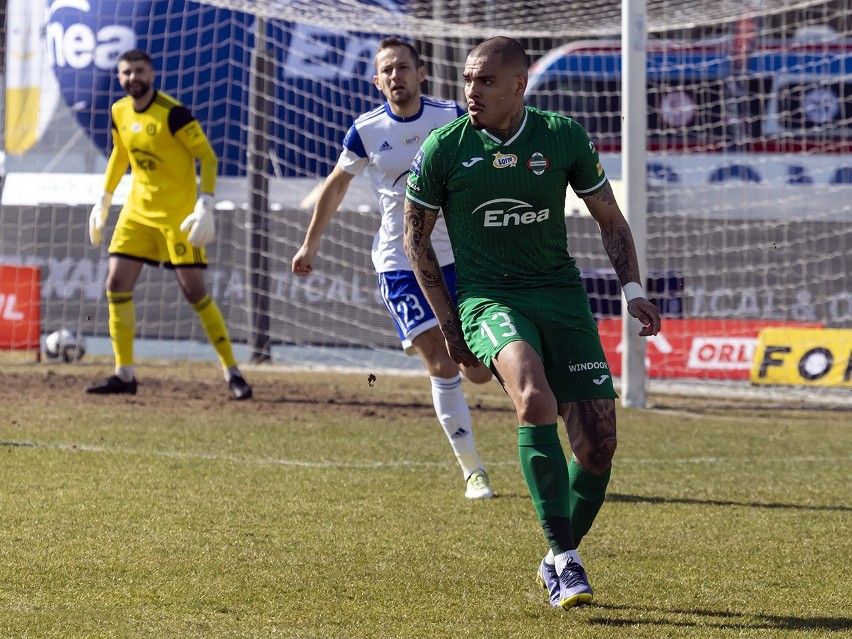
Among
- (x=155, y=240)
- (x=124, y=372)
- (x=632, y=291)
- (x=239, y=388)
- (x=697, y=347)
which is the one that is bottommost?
(x=697, y=347)

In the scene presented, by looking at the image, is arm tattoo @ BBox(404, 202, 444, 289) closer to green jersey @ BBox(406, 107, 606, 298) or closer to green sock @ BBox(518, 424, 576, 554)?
green jersey @ BBox(406, 107, 606, 298)

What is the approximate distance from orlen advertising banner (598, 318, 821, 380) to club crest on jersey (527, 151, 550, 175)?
8298 millimetres

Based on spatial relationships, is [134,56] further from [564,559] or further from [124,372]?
[564,559]

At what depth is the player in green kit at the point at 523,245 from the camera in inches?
178

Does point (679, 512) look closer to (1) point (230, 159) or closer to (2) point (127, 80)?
(2) point (127, 80)

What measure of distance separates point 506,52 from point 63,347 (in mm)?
9680

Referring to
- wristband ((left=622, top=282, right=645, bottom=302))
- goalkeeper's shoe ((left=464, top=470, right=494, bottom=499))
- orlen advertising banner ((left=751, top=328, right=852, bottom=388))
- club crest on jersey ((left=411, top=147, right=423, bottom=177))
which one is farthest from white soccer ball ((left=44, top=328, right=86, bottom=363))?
wristband ((left=622, top=282, right=645, bottom=302))

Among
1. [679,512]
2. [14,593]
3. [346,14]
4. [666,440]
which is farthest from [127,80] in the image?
[14,593]

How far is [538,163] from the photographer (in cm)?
457

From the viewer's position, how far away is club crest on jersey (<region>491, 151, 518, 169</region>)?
4.56 m

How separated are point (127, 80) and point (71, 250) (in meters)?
5.51

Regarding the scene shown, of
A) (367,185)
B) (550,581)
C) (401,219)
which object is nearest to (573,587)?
(550,581)

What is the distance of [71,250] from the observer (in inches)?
595

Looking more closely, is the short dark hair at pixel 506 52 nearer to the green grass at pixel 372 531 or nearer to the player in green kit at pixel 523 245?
the player in green kit at pixel 523 245
